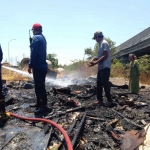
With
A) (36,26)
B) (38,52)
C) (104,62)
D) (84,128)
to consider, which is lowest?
(84,128)

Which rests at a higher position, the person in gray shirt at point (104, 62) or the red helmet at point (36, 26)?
the red helmet at point (36, 26)

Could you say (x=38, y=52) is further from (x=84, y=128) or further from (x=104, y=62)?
(x=84, y=128)

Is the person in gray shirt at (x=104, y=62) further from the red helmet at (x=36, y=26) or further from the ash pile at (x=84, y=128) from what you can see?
the red helmet at (x=36, y=26)

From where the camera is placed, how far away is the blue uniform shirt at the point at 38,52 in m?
4.95

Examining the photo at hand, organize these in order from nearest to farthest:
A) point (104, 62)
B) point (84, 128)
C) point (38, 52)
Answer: point (84, 128)
point (38, 52)
point (104, 62)

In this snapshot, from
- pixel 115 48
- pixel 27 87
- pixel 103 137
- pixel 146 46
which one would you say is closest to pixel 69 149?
pixel 103 137

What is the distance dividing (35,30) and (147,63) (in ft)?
54.6

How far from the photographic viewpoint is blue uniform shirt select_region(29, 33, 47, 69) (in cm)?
495

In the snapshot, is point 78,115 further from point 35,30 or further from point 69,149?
point 35,30

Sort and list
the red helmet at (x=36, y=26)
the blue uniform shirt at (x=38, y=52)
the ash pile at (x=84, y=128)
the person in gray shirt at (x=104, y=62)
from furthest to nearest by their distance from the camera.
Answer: the person in gray shirt at (x=104, y=62) → the red helmet at (x=36, y=26) → the blue uniform shirt at (x=38, y=52) → the ash pile at (x=84, y=128)

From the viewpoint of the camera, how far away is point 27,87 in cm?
1030

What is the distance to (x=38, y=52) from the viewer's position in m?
5.03

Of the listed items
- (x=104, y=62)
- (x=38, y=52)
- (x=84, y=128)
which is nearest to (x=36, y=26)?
(x=38, y=52)

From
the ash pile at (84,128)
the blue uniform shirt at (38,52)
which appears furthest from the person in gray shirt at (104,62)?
the blue uniform shirt at (38,52)
